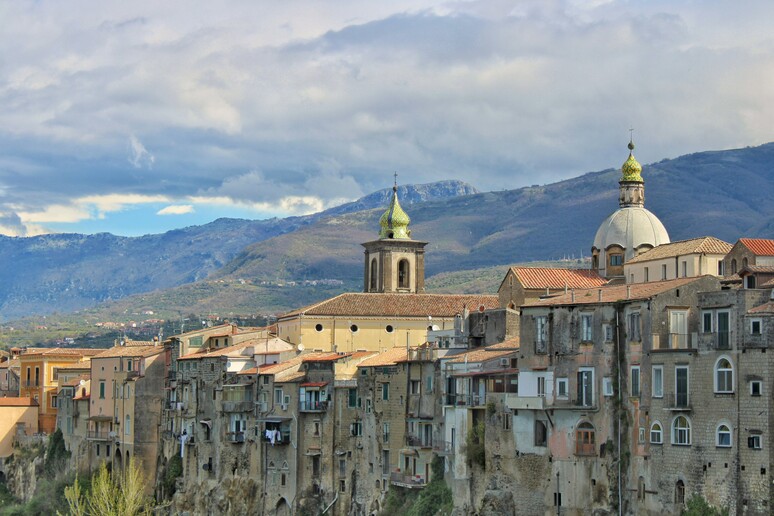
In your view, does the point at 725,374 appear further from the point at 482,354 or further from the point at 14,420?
the point at 14,420

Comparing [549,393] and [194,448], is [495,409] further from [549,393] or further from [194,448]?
[194,448]

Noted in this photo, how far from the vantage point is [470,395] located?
78250mm

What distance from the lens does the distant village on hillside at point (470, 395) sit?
63.8 meters

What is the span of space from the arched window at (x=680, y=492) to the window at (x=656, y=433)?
2.06 meters

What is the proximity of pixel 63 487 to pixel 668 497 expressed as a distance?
68.1m

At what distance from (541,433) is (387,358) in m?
20.9

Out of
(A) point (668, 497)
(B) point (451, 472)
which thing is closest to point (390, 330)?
(B) point (451, 472)

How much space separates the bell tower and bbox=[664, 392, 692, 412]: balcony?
70337mm

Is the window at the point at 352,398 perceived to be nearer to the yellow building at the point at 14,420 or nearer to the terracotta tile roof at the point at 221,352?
the terracotta tile roof at the point at 221,352

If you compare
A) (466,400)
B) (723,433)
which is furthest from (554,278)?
(723,433)

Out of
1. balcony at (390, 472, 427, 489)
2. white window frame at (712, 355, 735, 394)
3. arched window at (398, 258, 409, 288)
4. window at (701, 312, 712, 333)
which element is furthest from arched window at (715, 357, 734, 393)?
arched window at (398, 258, 409, 288)

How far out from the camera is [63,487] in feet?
396

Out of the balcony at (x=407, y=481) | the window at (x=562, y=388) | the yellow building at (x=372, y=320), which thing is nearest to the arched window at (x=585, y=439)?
the window at (x=562, y=388)

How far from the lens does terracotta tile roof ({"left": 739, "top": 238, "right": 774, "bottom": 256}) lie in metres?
76.2
